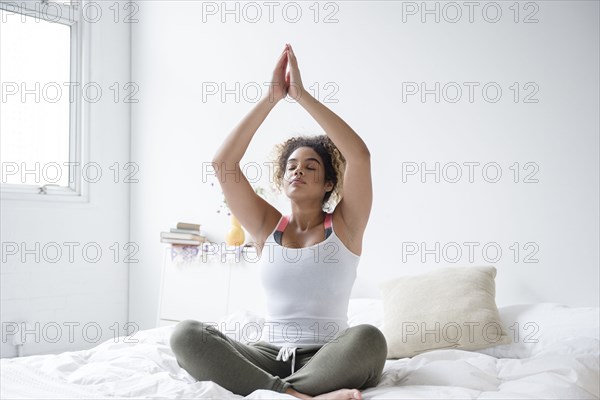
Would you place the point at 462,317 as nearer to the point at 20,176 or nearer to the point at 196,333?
the point at 196,333

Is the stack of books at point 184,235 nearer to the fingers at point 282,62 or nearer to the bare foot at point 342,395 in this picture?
the fingers at point 282,62

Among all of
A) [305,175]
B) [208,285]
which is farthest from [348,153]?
[208,285]

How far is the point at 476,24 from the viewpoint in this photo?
2.93 metres

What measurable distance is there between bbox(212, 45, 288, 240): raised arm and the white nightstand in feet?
4.44

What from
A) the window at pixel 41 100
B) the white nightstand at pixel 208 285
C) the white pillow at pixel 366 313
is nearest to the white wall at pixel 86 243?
the window at pixel 41 100

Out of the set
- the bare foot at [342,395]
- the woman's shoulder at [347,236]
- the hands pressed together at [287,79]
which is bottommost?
the bare foot at [342,395]

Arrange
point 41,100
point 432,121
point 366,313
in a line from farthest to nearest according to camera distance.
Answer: point 41,100
point 432,121
point 366,313

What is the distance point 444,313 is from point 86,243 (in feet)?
8.35

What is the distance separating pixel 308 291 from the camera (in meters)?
1.95

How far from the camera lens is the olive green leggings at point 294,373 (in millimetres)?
1688

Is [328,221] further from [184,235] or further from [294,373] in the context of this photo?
[184,235]

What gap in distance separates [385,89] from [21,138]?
212cm

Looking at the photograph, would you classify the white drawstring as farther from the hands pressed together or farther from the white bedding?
the hands pressed together

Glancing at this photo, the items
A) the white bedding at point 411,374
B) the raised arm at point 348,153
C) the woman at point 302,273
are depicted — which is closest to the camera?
the white bedding at point 411,374
